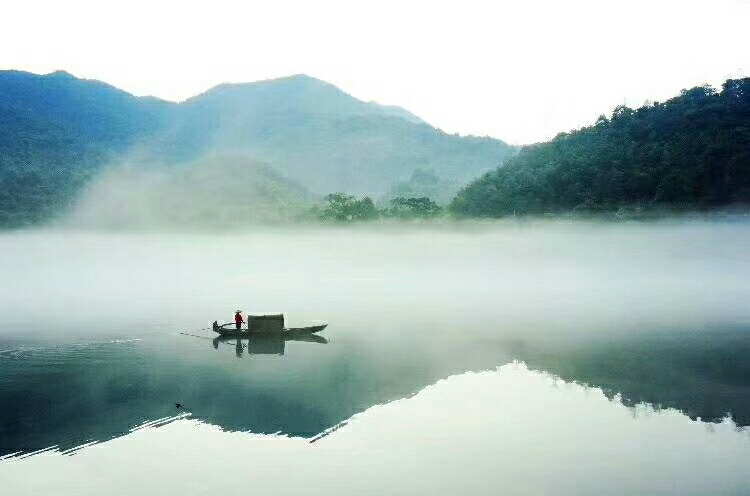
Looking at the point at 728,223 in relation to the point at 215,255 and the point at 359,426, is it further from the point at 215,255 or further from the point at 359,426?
the point at 359,426

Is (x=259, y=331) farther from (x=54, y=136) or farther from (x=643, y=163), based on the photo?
(x=54, y=136)

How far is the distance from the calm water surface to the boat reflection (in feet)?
0.58

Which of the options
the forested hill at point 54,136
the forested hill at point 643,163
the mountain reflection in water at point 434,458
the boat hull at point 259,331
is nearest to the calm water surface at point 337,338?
the boat hull at point 259,331

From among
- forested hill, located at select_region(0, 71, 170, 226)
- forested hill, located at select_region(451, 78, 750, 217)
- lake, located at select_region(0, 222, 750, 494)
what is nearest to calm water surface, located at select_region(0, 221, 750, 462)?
lake, located at select_region(0, 222, 750, 494)

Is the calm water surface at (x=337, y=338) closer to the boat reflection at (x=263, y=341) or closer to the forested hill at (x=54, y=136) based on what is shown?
the boat reflection at (x=263, y=341)

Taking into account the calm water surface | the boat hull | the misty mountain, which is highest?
the misty mountain

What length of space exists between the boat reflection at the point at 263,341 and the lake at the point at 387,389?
211 mm

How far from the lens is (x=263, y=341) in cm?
2538

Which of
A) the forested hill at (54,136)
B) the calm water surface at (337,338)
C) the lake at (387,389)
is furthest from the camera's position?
the forested hill at (54,136)

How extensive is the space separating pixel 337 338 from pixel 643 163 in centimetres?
6212

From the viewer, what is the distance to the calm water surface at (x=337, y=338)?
656 inches

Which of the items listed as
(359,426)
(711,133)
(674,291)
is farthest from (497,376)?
(711,133)

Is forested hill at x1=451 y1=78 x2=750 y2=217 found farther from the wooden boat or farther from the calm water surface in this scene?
the wooden boat

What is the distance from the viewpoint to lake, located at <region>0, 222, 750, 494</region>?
12.8 m
